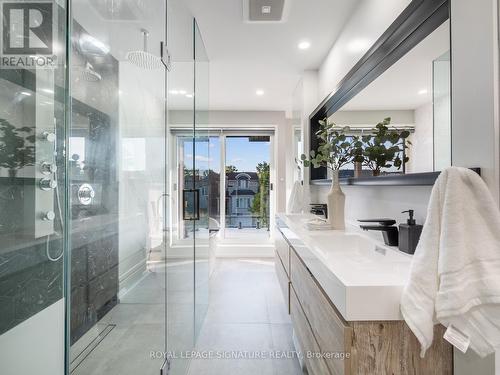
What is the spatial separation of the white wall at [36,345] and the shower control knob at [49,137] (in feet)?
2.05

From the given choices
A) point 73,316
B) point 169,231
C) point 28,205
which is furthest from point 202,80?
point 73,316

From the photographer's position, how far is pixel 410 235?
4.18 feet

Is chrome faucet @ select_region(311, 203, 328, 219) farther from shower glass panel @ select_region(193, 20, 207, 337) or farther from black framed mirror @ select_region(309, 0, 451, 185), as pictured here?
shower glass panel @ select_region(193, 20, 207, 337)

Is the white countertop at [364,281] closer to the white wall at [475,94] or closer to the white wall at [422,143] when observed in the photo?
the white wall at [475,94]

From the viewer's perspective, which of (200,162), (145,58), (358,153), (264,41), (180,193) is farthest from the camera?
(200,162)

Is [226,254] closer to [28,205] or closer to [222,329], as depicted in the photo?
[222,329]

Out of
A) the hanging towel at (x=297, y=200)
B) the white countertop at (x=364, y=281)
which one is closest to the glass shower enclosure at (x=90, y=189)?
the white countertop at (x=364, y=281)

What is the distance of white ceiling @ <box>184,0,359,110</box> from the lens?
6.73 feet

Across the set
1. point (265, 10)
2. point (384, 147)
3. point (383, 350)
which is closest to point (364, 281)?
point (383, 350)

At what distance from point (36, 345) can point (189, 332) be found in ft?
3.65

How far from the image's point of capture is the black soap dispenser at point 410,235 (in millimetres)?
1261

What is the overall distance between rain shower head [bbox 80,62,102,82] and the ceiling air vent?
3.92ft

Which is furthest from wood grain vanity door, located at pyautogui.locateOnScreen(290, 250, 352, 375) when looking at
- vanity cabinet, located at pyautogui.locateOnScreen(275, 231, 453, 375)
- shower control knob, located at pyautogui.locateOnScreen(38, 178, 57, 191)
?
shower control knob, located at pyautogui.locateOnScreen(38, 178, 57, 191)

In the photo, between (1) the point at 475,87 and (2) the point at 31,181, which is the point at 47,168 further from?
(1) the point at 475,87
